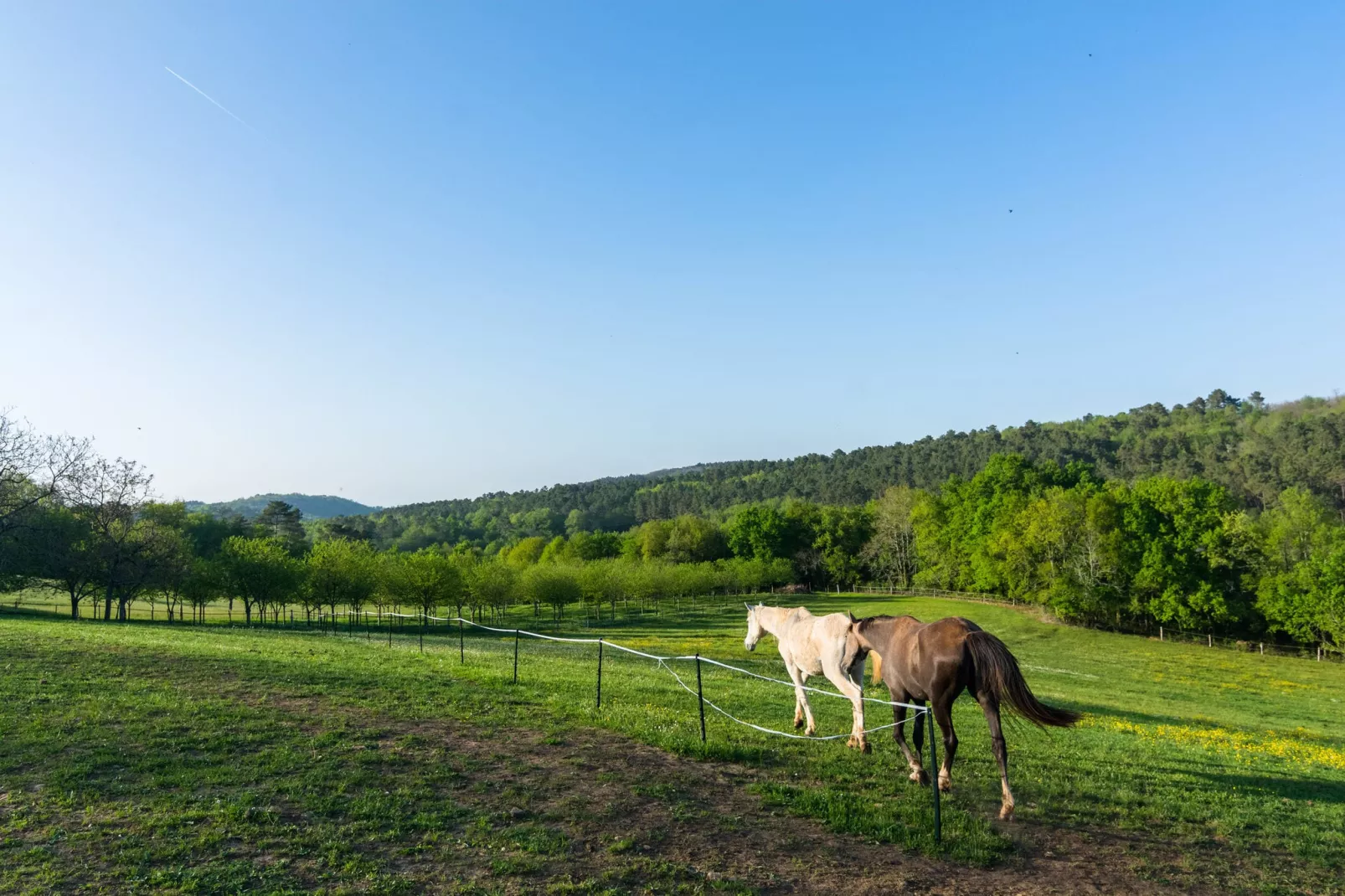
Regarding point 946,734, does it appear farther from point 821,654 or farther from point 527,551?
point 527,551

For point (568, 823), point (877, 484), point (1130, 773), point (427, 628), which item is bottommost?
point (427, 628)

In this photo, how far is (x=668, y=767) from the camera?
9.88m

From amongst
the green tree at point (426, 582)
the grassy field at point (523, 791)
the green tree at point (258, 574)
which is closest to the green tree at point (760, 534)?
the green tree at point (426, 582)

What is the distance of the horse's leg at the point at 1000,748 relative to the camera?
27.8 ft

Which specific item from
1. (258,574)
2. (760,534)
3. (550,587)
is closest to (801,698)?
(258,574)

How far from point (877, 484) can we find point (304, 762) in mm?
159298

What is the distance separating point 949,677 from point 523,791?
19.2 ft

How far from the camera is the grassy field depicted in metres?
6.79

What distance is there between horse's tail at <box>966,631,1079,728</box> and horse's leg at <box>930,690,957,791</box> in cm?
59

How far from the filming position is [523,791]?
8.76 m

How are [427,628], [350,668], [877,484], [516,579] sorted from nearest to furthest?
1. [350,668]
2. [427,628]
3. [516,579]
4. [877,484]

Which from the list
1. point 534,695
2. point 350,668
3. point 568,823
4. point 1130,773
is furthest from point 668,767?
point 350,668

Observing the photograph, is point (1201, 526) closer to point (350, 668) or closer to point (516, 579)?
point (516, 579)

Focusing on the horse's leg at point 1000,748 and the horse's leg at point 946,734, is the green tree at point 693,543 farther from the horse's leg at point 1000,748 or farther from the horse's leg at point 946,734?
the horse's leg at point 1000,748
